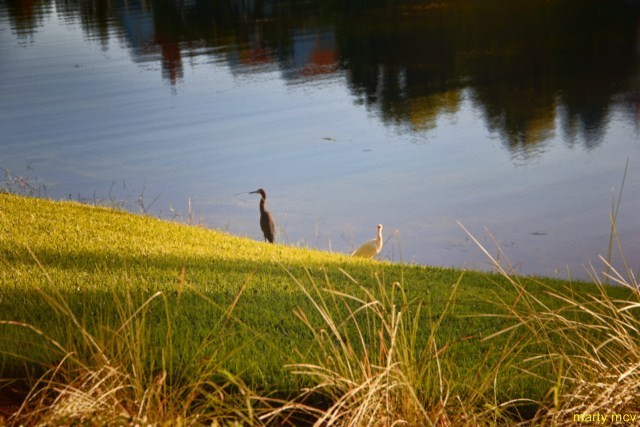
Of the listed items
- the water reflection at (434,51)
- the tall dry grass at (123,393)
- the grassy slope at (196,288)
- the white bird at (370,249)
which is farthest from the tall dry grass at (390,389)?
the water reflection at (434,51)

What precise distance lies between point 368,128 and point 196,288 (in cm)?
995

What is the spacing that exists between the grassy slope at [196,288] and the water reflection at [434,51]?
25.1 ft

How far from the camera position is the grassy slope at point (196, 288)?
3.83m

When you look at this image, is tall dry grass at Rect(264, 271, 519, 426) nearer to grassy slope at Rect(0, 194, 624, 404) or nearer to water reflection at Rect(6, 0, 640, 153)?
grassy slope at Rect(0, 194, 624, 404)

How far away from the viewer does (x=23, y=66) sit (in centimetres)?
2239

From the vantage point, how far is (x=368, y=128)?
14570 mm

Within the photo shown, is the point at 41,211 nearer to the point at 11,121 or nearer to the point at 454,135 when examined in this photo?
the point at 454,135

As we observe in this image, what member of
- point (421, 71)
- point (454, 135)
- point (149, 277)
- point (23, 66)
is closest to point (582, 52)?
point (421, 71)

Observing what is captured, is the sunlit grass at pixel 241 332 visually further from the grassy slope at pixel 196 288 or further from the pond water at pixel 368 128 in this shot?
the pond water at pixel 368 128

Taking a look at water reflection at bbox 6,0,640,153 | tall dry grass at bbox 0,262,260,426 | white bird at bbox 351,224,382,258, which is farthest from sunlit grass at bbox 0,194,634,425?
water reflection at bbox 6,0,640,153

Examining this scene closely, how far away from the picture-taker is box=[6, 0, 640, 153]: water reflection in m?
15.4

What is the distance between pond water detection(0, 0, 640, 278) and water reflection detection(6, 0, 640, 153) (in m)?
0.07

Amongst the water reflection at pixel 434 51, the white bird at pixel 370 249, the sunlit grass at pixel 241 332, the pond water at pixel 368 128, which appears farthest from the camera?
the water reflection at pixel 434 51

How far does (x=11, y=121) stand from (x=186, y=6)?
21425 millimetres
